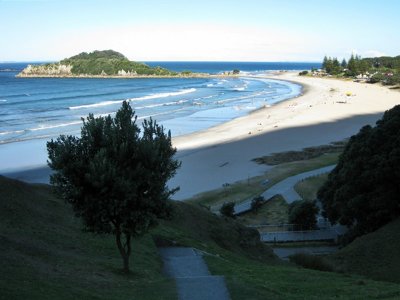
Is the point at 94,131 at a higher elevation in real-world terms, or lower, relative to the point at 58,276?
higher

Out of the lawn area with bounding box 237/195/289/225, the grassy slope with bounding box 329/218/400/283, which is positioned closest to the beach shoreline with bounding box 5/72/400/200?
the lawn area with bounding box 237/195/289/225

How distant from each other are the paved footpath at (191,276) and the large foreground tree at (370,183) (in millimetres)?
10701

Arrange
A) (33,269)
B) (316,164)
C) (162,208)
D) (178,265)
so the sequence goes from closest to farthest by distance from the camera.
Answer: (33,269) < (162,208) < (178,265) < (316,164)

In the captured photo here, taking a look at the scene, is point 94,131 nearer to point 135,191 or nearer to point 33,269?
point 135,191

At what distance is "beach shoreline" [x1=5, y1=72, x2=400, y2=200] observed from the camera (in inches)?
1597

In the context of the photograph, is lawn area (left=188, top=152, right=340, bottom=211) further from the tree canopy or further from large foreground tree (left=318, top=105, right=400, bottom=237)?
large foreground tree (left=318, top=105, right=400, bottom=237)

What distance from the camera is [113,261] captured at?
16.4 meters

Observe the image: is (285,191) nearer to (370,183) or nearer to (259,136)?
(370,183)

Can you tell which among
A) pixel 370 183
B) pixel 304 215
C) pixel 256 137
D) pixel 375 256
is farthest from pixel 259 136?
pixel 375 256

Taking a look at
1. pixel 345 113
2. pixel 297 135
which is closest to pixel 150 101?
pixel 345 113

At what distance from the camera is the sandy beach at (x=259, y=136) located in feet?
136

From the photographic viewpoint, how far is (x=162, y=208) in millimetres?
13609

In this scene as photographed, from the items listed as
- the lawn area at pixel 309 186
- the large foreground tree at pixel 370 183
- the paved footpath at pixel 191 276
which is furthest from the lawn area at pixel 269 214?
the paved footpath at pixel 191 276

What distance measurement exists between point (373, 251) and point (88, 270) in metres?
13.8
